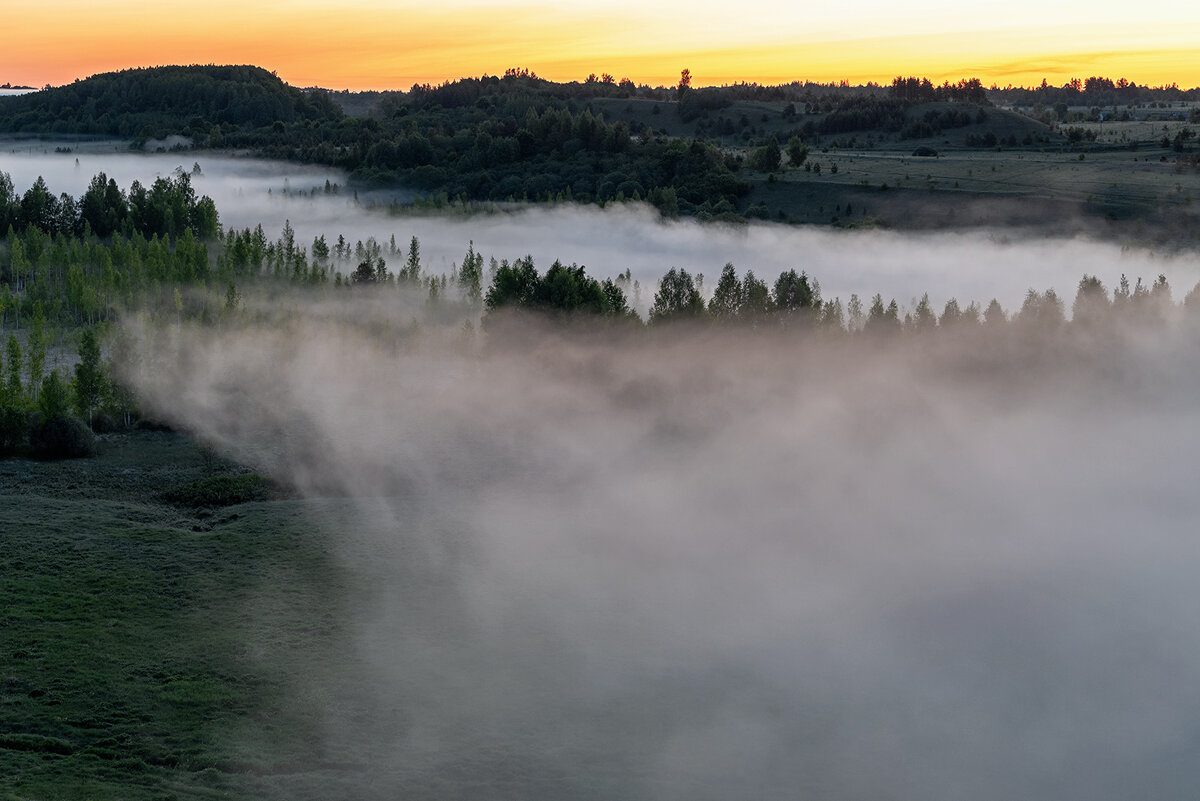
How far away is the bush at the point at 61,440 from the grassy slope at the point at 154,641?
488 centimetres

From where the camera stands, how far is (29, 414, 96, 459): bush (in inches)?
4119

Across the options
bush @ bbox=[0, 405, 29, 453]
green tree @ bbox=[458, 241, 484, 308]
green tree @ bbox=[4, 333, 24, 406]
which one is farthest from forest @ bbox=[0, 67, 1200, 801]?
green tree @ bbox=[458, 241, 484, 308]

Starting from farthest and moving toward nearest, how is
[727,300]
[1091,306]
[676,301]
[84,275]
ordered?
[84,275] → [1091,306] → [727,300] → [676,301]

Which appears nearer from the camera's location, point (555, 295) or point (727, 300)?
point (555, 295)

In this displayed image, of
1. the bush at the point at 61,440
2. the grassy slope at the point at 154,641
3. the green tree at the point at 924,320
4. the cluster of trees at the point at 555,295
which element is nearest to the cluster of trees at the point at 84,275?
the bush at the point at 61,440

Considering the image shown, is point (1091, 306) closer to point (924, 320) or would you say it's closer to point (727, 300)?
point (924, 320)

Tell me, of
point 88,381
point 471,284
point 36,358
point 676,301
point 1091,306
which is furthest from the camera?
point 471,284

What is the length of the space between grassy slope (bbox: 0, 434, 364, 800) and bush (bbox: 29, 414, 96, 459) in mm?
4883

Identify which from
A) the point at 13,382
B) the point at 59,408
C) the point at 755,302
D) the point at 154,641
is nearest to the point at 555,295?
the point at 755,302

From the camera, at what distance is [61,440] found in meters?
105

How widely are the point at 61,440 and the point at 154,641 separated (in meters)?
45.7

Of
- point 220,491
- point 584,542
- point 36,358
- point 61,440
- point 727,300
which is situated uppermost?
point 727,300

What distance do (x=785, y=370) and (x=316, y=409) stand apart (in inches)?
2364

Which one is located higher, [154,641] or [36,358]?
[36,358]
